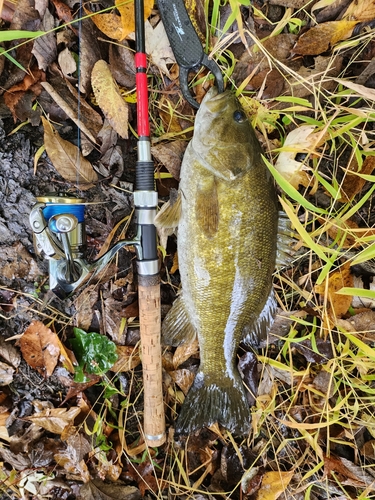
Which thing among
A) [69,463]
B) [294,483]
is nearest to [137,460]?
[69,463]

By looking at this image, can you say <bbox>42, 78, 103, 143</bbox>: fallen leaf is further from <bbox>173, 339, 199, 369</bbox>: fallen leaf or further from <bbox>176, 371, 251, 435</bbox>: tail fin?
<bbox>176, 371, 251, 435</bbox>: tail fin

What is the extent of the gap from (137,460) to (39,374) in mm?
756

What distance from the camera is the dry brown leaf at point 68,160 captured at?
1913 millimetres

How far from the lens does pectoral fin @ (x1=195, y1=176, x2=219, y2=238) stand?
1748 millimetres

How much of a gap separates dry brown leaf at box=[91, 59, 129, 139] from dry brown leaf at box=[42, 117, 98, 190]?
249 mm

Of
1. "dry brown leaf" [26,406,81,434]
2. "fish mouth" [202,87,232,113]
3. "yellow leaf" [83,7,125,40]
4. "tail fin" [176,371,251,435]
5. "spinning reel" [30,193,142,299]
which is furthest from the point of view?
"dry brown leaf" [26,406,81,434]

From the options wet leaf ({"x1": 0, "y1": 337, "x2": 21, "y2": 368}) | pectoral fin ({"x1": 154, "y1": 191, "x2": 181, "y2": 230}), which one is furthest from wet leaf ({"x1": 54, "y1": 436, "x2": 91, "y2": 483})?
pectoral fin ({"x1": 154, "y1": 191, "x2": 181, "y2": 230})

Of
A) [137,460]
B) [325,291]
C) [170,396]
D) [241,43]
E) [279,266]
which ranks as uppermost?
[241,43]

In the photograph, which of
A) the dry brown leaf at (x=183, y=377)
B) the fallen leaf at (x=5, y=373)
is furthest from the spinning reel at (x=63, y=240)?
the dry brown leaf at (x=183, y=377)

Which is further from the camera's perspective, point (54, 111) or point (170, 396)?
point (170, 396)

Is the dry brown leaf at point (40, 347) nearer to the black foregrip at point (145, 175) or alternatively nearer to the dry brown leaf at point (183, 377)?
the dry brown leaf at point (183, 377)

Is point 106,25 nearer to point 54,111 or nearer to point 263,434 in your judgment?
point 54,111

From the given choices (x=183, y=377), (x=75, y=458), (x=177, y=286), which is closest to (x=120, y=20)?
(x=177, y=286)

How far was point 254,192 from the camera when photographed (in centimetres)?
176
